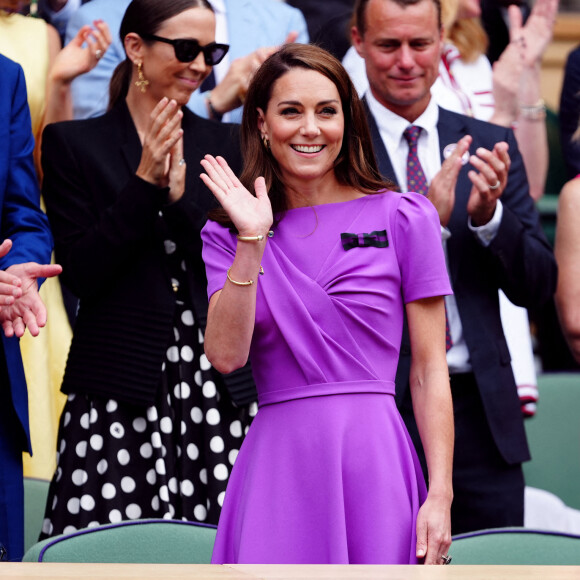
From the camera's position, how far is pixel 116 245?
332 cm

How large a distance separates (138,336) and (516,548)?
122cm

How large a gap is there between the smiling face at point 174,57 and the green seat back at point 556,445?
2113 mm

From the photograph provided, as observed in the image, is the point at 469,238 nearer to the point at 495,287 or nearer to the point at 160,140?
the point at 495,287

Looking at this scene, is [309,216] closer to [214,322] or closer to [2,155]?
[214,322]

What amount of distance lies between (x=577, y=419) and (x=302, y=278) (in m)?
2.53

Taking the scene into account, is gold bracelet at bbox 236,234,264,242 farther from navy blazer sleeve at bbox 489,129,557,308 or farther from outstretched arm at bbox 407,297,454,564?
navy blazer sleeve at bbox 489,129,557,308

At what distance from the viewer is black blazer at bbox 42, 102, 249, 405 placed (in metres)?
3.34

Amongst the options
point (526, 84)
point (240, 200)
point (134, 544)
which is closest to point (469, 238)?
point (240, 200)

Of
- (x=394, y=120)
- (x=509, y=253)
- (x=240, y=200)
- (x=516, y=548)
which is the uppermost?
(x=394, y=120)

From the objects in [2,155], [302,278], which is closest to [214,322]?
[302,278]

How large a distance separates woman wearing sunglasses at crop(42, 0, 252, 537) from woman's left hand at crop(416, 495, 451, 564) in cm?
97

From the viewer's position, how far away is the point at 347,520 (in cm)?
256

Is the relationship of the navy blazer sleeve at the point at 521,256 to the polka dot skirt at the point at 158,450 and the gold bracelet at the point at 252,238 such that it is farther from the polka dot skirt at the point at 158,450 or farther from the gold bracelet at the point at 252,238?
the gold bracelet at the point at 252,238

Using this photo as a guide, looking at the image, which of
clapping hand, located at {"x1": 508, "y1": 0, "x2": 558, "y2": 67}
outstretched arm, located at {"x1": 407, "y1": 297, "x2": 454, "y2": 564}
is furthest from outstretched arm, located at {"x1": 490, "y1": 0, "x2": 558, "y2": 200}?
outstretched arm, located at {"x1": 407, "y1": 297, "x2": 454, "y2": 564}
